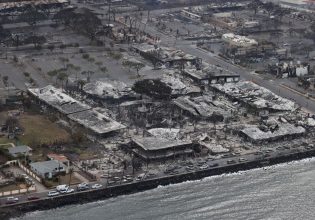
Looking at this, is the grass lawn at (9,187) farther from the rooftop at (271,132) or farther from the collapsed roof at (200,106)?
the rooftop at (271,132)

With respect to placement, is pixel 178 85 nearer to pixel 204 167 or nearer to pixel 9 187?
pixel 204 167

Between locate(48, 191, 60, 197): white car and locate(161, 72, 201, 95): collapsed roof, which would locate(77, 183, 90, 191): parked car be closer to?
locate(48, 191, 60, 197): white car

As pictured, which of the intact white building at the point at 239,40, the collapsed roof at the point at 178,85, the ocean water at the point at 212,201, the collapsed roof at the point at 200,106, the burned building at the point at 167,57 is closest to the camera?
the ocean water at the point at 212,201

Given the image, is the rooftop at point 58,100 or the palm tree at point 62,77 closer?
the rooftop at point 58,100

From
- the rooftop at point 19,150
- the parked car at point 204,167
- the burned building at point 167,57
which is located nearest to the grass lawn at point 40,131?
the rooftop at point 19,150

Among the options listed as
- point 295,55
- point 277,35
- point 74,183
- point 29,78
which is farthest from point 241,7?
point 74,183

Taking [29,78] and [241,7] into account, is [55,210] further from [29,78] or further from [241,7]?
[241,7]
